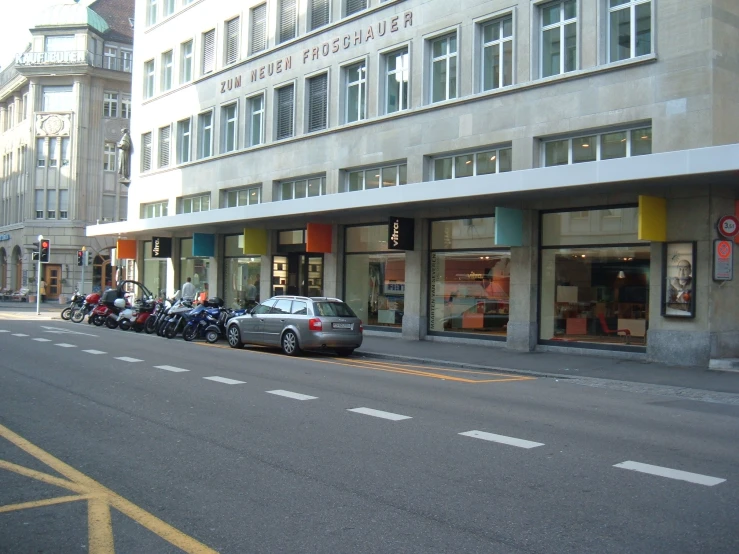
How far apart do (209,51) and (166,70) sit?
15.1ft

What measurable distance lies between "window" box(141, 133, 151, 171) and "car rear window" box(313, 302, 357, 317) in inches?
917

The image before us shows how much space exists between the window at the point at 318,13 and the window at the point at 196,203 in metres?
9.55

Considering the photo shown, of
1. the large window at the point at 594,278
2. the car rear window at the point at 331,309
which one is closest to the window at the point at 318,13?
the large window at the point at 594,278

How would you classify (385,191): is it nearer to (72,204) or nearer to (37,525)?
(37,525)

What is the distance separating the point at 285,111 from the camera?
96.1 feet

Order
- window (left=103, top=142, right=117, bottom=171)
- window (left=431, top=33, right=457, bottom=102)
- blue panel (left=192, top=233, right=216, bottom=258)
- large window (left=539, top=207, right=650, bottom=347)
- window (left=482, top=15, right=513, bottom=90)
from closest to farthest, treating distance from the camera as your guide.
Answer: large window (left=539, top=207, right=650, bottom=347) < window (left=482, top=15, right=513, bottom=90) < window (left=431, top=33, right=457, bottom=102) < blue panel (left=192, top=233, right=216, bottom=258) < window (left=103, top=142, right=117, bottom=171)

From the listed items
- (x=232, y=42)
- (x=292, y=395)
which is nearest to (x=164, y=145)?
(x=232, y=42)

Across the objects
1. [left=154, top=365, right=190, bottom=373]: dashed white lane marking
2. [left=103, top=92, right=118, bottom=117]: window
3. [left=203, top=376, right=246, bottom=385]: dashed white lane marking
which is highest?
[left=103, top=92, right=118, bottom=117]: window

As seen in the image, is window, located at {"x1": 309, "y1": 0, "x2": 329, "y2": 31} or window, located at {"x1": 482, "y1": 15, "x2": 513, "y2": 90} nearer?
window, located at {"x1": 482, "y1": 15, "x2": 513, "y2": 90}

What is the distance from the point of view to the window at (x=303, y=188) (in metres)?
27.5

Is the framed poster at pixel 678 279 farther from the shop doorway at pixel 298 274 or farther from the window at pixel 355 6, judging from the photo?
the window at pixel 355 6

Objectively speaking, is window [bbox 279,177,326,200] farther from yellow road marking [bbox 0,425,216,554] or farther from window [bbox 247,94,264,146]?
yellow road marking [bbox 0,425,216,554]

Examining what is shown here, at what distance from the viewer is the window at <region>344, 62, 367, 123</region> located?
2575 cm

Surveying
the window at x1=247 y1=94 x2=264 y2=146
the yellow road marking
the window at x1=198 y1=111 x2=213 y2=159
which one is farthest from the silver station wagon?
the window at x1=198 y1=111 x2=213 y2=159
